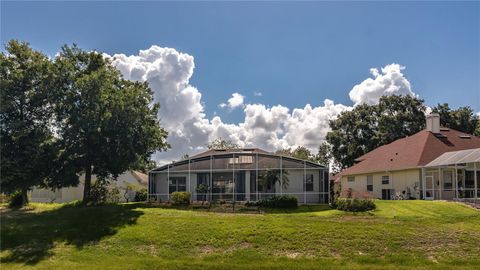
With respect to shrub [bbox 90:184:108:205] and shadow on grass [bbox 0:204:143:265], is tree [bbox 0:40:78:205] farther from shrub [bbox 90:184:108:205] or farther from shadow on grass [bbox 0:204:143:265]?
shrub [bbox 90:184:108:205]

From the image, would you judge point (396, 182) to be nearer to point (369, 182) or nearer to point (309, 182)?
point (369, 182)

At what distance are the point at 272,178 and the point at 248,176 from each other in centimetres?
187

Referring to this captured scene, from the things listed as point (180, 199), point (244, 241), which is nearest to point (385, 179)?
point (180, 199)

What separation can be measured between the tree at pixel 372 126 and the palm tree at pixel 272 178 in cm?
2066

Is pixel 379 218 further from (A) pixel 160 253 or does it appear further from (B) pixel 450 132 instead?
(B) pixel 450 132

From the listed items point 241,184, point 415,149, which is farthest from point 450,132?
point 241,184

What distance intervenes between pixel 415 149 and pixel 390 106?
1843 cm

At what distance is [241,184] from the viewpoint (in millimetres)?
32156

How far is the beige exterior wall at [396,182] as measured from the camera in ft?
98.9

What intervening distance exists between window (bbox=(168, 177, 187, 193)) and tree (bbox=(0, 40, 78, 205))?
8824 mm

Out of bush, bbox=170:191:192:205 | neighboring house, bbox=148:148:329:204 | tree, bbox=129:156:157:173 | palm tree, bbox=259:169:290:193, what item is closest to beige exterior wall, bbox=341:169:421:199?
neighboring house, bbox=148:148:329:204

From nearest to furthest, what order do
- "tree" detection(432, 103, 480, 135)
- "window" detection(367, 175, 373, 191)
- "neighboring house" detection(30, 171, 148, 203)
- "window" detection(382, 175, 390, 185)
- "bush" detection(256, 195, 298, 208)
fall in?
"bush" detection(256, 195, 298, 208), "window" detection(382, 175, 390, 185), "window" detection(367, 175, 373, 191), "neighboring house" detection(30, 171, 148, 203), "tree" detection(432, 103, 480, 135)

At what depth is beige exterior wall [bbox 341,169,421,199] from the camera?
30141 mm

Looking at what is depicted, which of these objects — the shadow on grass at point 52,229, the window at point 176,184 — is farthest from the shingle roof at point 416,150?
the shadow on grass at point 52,229
